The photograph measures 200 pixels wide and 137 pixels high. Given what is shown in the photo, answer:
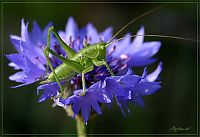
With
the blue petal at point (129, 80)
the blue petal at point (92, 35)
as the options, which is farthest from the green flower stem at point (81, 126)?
the blue petal at point (92, 35)

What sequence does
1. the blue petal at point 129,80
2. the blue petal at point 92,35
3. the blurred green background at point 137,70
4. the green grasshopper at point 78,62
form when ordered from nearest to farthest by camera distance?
the blue petal at point 129,80, the green grasshopper at point 78,62, the blue petal at point 92,35, the blurred green background at point 137,70

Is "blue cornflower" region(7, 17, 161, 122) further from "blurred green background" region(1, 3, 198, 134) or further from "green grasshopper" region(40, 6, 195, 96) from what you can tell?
"blurred green background" region(1, 3, 198, 134)

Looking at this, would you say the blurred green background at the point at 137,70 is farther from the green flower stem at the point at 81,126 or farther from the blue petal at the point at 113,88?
the blue petal at the point at 113,88

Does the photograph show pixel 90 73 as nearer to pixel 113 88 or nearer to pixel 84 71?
pixel 84 71

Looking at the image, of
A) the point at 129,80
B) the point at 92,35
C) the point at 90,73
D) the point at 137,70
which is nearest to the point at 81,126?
the point at 90,73

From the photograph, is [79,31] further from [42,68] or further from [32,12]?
[32,12]
